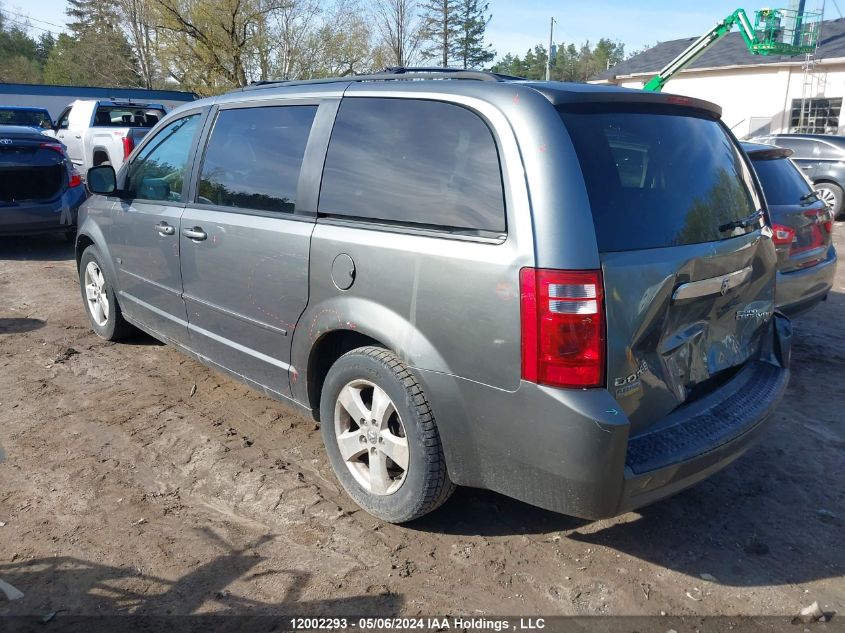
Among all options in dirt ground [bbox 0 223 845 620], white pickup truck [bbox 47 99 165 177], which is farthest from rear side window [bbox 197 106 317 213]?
white pickup truck [bbox 47 99 165 177]

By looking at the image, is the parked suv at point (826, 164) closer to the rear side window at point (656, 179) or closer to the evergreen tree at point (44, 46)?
the rear side window at point (656, 179)

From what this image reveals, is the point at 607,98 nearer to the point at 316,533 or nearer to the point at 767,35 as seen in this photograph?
the point at 316,533

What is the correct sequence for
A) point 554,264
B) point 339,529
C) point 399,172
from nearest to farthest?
point 554,264, point 399,172, point 339,529

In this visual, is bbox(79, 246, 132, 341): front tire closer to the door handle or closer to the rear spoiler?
the door handle

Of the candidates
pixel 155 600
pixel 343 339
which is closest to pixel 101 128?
pixel 343 339

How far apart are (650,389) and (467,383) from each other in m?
0.70

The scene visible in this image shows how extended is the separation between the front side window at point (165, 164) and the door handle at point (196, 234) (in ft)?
1.22

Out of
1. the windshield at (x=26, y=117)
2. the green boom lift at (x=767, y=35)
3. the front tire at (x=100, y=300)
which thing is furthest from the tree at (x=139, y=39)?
the front tire at (x=100, y=300)

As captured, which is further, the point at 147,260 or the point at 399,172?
the point at 147,260

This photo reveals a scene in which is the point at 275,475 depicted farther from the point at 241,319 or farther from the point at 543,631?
the point at 543,631

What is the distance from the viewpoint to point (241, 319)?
152 inches

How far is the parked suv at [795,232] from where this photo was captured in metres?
5.34

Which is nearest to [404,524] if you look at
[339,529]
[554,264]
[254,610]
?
[339,529]

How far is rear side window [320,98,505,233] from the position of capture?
2.74 metres
